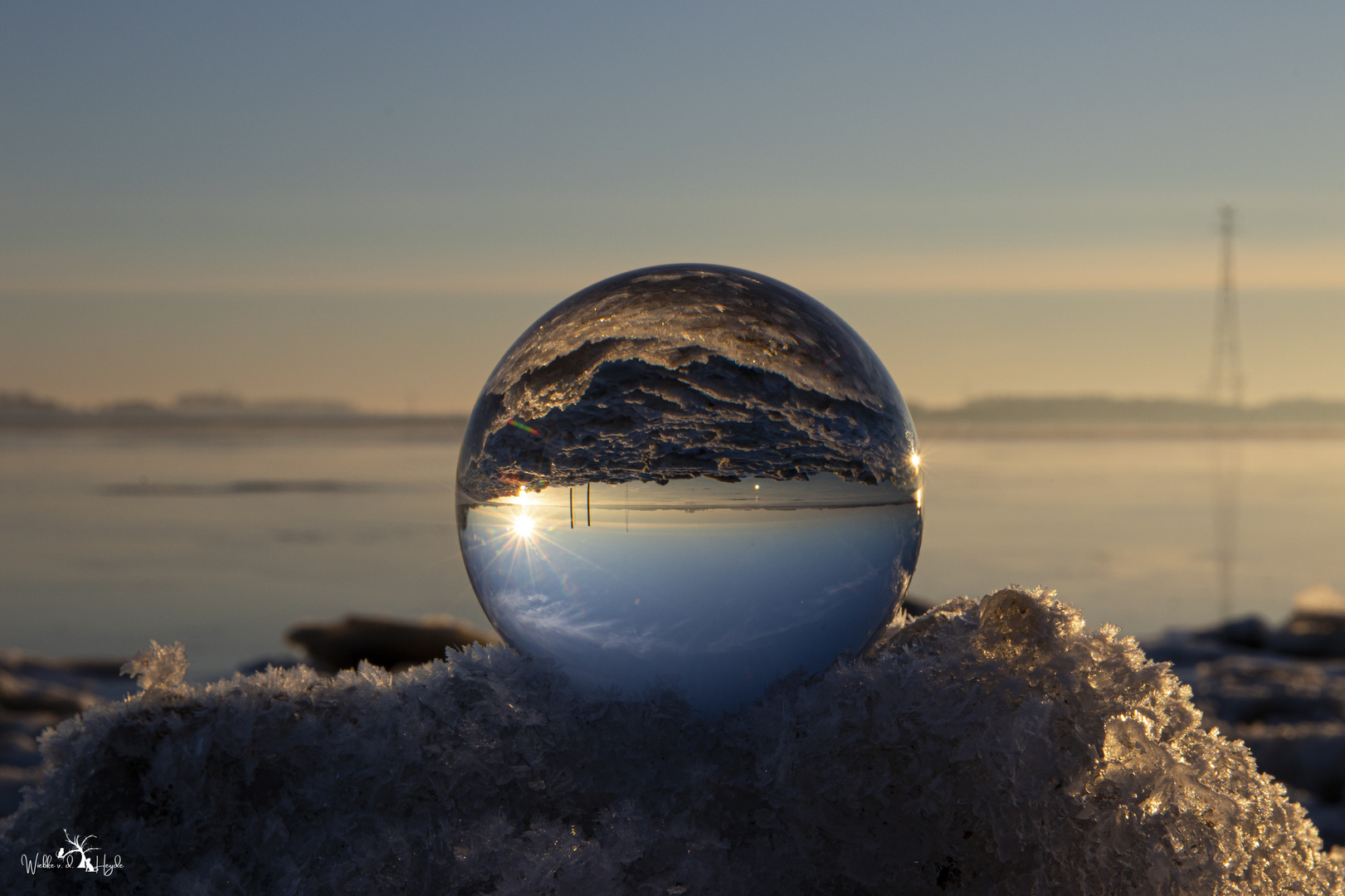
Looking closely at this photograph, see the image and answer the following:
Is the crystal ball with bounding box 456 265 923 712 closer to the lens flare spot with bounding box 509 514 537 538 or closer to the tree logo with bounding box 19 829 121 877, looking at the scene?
the lens flare spot with bounding box 509 514 537 538

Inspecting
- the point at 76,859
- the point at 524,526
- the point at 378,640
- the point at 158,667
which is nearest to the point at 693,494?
the point at 524,526

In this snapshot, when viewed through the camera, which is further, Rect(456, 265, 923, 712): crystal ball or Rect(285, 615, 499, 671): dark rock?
Rect(285, 615, 499, 671): dark rock

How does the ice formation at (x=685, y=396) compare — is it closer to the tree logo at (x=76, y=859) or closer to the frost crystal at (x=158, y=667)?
the frost crystal at (x=158, y=667)

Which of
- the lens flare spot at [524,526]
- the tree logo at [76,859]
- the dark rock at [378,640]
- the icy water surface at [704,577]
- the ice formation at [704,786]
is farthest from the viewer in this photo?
the dark rock at [378,640]

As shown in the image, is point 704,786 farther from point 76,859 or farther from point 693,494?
point 76,859

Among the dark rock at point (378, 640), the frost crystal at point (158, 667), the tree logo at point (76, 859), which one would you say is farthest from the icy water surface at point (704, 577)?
the dark rock at point (378, 640)

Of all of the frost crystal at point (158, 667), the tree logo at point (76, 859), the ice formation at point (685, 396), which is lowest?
the tree logo at point (76, 859)

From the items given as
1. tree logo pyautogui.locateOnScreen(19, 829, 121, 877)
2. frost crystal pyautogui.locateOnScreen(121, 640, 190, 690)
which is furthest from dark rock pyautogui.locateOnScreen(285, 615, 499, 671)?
tree logo pyautogui.locateOnScreen(19, 829, 121, 877)
